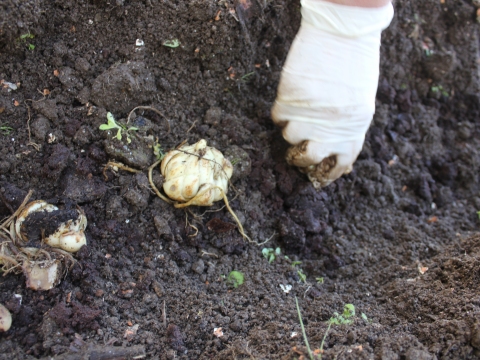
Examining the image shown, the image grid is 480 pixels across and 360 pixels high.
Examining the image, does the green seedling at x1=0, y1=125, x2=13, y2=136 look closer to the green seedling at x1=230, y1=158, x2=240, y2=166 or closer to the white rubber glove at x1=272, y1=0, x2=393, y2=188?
the green seedling at x1=230, y1=158, x2=240, y2=166

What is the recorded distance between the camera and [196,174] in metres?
1.77

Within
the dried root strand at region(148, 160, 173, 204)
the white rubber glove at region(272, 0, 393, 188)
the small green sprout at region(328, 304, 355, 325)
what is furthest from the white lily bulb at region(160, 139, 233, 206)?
the small green sprout at region(328, 304, 355, 325)

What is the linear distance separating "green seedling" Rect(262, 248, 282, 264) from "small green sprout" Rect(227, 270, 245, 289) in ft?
0.54

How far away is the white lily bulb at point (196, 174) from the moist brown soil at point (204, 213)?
0.27ft

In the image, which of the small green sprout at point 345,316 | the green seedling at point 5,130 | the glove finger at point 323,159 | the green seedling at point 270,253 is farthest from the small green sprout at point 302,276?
the green seedling at point 5,130

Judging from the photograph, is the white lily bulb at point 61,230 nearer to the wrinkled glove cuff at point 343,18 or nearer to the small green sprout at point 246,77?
the small green sprout at point 246,77

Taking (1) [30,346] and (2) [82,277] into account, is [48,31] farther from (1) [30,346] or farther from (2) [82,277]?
(1) [30,346]

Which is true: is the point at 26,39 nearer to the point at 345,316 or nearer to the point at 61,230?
the point at 61,230

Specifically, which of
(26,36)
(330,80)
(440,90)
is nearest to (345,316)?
(330,80)

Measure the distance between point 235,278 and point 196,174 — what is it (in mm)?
446

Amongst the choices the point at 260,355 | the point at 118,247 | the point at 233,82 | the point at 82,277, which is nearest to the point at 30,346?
the point at 82,277

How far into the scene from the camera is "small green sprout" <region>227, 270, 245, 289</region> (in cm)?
Answer: 177

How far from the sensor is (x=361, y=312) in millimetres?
1681

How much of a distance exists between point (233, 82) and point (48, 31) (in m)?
0.83
